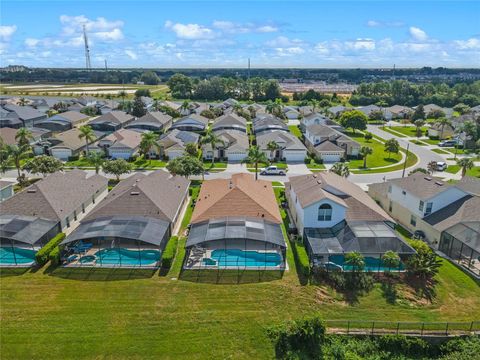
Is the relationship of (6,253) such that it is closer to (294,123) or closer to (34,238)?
(34,238)

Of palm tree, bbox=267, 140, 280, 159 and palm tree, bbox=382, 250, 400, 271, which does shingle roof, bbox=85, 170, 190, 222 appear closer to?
palm tree, bbox=382, 250, 400, 271

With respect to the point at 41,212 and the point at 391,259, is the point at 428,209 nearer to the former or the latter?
the point at 391,259

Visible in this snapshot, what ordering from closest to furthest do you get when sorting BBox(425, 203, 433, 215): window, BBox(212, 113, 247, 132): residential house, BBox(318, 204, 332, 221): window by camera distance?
1. BBox(318, 204, 332, 221): window
2. BBox(425, 203, 433, 215): window
3. BBox(212, 113, 247, 132): residential house

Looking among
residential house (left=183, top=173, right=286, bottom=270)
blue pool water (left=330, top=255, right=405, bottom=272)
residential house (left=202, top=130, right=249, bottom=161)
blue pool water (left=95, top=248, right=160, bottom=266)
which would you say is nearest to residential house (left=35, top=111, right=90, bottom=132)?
residential house (left=202, top=130, right=249, bottom=161)

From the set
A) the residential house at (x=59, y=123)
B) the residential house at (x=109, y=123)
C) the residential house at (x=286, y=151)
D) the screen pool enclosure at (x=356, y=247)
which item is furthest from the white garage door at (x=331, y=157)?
the residential house at (x=59, y=123)

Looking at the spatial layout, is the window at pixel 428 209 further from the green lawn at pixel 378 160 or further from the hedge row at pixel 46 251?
the hedge row at pixel 46 251
